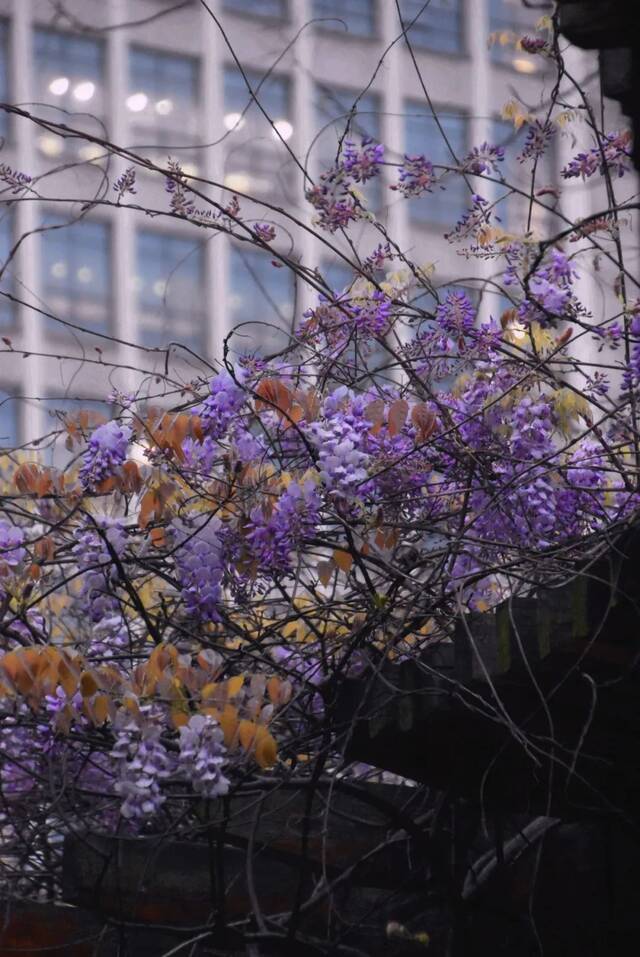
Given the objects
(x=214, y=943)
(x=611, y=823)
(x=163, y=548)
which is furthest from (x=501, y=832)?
(x=163, y=548)

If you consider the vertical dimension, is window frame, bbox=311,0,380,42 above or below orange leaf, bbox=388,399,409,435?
above

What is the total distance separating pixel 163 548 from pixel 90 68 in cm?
3620

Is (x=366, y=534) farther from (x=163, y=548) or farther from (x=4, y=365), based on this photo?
(x=4, y=365)

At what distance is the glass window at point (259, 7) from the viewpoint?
1580 inches

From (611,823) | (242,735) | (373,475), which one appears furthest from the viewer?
(611,823)

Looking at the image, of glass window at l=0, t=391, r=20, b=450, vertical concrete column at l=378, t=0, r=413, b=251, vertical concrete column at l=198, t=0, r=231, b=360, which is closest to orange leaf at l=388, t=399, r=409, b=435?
glass window at l=0, t=391, r=20, b=450

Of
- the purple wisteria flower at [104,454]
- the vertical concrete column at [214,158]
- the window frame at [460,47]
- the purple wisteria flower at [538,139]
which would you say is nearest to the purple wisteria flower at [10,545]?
the purple wisteria flower at [104,454]

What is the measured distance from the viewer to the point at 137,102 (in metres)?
40.8

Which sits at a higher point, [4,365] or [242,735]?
[4,365]

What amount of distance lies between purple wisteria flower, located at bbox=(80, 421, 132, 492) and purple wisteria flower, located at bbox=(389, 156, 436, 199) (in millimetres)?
1442

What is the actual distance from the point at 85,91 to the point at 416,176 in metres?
35.8

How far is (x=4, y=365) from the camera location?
3631 cm

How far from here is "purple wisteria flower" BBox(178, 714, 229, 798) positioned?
4.76m

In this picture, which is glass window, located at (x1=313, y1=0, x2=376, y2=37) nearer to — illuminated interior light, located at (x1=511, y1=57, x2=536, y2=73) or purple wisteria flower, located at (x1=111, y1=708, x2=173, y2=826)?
illuminated interior light, located at (x1=511, y1=57, x2=536, y2=73)
